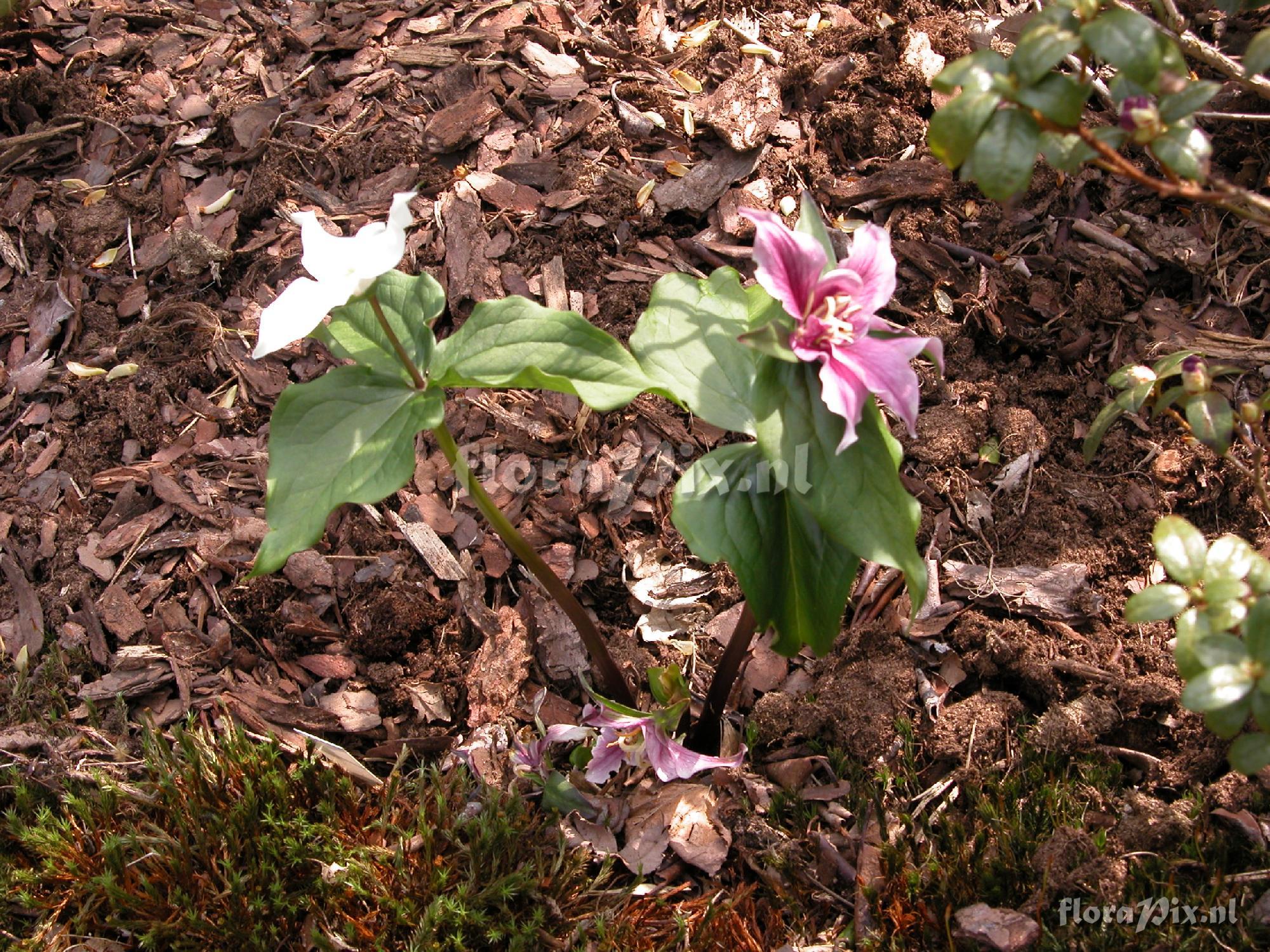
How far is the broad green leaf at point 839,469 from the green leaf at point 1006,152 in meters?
0.40

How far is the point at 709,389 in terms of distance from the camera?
170cm

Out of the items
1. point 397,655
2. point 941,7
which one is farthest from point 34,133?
point 941,7

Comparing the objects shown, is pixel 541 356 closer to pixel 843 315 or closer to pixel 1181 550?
pixel 843 315

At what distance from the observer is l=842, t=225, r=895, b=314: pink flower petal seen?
1.55 meters

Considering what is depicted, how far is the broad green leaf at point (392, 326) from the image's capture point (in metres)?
1.81

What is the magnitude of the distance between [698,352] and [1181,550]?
845mm

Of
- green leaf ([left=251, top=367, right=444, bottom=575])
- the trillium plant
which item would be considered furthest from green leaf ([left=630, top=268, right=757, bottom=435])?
green leaf ([left=251, top=367, right=444, bottom=575])

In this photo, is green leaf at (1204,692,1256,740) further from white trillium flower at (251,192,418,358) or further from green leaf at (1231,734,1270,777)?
white trillium flower at (251,192,418,358)

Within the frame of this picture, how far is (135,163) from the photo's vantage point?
3.24 m

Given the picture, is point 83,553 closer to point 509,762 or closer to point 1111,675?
point 509,762

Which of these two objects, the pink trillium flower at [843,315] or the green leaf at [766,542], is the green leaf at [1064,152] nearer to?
the pink trillium flower at [843,315]

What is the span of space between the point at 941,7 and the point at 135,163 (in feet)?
9.24

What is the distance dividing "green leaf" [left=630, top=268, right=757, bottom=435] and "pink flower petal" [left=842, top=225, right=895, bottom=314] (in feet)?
0.72

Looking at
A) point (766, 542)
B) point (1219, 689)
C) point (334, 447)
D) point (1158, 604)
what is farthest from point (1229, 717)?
point (334, 447)
